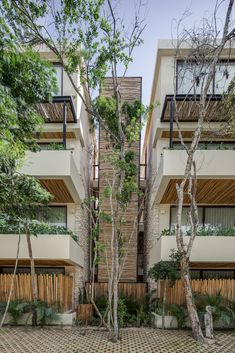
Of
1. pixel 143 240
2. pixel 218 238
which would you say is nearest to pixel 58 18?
pixel 218 238

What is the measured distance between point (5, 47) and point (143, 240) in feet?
41.9

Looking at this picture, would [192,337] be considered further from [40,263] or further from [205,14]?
[205,14]

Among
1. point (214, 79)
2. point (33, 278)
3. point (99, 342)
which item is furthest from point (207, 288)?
point (214, 79)

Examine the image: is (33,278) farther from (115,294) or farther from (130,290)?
(130,290)

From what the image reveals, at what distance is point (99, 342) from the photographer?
799cm

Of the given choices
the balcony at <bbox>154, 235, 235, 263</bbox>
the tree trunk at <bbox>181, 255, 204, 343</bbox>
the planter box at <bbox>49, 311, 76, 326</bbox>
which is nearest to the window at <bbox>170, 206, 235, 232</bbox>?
the balcony at <bbox>154, 235, 235, 263</bbox>

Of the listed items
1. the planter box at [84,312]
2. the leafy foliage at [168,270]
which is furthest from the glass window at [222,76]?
the planter box at [84,312]

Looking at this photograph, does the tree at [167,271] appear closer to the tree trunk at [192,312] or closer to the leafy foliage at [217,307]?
the leafy foliage at [217,307]

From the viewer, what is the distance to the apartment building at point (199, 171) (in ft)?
32.5

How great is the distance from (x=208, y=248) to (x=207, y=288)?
1226mm

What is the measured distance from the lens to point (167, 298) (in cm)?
1033

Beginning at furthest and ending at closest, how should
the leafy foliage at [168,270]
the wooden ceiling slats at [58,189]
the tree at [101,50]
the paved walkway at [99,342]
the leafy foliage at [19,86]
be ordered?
1. the wooden ceiling slats at [58,189]
2. the leafy foliage at [168,270]
3. the tree at [101,50]
4. the paved walkway at [99,342]
5. the leafy foliage at [19,86]

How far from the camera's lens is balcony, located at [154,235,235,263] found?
1014 centimetres

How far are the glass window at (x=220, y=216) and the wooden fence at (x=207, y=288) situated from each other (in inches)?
96.0
